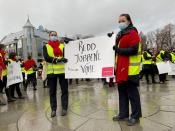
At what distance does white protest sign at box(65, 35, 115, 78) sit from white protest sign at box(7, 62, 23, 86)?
3487 mm

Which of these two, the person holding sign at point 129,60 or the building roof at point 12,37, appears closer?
the person holding sign at point 129,60

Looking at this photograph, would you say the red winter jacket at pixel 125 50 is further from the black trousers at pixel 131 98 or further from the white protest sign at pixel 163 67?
the white protest sign at pixel 163 67

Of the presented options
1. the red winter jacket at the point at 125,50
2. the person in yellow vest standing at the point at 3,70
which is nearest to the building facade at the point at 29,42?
the person in yellow vest standing at the point at 3,70

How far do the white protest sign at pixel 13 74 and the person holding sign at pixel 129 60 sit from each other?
16.2ft

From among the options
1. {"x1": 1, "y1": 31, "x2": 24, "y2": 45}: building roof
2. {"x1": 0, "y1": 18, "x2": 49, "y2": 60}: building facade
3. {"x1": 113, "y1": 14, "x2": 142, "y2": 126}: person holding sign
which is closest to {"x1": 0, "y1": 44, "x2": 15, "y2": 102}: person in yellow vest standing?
{"x1": 113, "y1": 14, "x2": 142, "y2": 126}: person holding sign

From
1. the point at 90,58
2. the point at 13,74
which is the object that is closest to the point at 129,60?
the point at 90,58

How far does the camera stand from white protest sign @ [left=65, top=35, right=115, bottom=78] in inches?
180

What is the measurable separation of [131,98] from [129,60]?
745 millimetres

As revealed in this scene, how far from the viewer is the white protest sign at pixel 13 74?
305 inches

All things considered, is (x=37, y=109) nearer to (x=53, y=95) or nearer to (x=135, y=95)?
(x=53, y=95)

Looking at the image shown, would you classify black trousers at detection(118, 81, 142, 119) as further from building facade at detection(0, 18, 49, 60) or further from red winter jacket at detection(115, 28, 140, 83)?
building facade at detection(0, 18, 49, 60)

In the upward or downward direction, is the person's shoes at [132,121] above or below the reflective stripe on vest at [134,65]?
below

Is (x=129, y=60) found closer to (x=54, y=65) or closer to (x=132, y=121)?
(x=132, y=121)

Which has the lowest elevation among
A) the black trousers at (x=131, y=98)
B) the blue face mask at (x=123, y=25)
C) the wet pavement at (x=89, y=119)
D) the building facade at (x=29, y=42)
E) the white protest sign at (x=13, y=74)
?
the wet pavement at (x=89, y=119)
